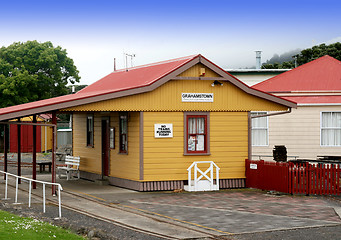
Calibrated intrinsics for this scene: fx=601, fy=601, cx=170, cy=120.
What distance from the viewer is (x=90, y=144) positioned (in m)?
25.9

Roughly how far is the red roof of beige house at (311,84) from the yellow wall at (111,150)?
31.2ft

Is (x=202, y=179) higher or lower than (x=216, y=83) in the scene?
lower

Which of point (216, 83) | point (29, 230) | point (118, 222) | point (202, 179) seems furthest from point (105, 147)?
point (29, 230)

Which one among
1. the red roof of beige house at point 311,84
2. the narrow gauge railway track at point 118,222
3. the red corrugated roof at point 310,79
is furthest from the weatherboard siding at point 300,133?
the narrow gauge railway track at point 118,222

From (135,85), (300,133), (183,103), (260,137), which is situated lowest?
(260,137)

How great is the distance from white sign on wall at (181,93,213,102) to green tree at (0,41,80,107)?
3599 centimetres

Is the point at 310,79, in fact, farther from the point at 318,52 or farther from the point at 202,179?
the point at 318,52

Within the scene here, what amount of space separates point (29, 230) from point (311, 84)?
67.7 feet

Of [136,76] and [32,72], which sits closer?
[136,76]

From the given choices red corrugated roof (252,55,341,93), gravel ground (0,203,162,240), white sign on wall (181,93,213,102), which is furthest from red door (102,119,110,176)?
red corrugated roof (252,55,341,93)

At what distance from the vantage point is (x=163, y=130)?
21.5 meters

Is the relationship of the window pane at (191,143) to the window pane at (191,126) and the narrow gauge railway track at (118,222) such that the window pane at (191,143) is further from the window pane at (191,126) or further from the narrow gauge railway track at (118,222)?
the narrow gauge railway track at (118,222)

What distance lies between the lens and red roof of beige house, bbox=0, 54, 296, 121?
19.2 m

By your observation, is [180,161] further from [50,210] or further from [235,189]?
[50,210]
